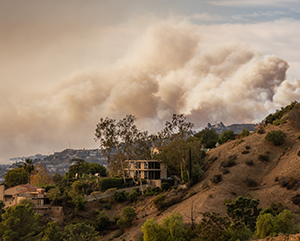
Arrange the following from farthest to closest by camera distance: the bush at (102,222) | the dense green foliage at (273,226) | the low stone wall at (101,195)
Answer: the low stone wall at (101,195)
the bush at (102,222)
the dense green foliage at (273,226)

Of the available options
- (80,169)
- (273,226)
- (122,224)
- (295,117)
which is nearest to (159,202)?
(122,224)

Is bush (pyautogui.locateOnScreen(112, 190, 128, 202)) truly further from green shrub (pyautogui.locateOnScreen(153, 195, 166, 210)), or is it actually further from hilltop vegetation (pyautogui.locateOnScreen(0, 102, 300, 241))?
green shrub (pyautogui.locateOnScreen(153, 195, 166, 210))

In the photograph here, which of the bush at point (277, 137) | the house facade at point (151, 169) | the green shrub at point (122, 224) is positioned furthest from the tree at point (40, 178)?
the bush at point (277, 137)

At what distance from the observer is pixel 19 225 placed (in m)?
51.4

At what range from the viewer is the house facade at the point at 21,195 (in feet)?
209

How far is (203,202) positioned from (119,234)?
1819cm

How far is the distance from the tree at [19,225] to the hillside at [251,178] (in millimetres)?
17577

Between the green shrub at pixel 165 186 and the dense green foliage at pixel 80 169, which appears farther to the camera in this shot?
the dense green foliage at pixel 80 169

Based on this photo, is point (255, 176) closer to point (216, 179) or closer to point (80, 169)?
point (216, 179)

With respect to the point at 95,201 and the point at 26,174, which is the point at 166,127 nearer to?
the point at 95,201

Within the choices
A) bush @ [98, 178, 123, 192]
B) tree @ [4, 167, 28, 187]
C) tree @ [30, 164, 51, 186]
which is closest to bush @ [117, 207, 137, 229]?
bush @ [98, 178, 123, 192]

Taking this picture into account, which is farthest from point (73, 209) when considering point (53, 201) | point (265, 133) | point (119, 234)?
point (265, 133)

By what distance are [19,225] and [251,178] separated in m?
47.2

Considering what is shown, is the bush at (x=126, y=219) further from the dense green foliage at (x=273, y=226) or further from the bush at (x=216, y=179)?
the dense green foliage at (x=273, y=226)
